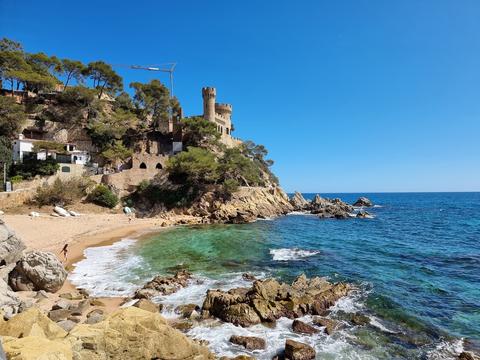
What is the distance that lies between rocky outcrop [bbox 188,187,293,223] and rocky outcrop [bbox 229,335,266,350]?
29.1 metres

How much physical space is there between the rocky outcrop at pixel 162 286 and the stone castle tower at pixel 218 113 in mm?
43607

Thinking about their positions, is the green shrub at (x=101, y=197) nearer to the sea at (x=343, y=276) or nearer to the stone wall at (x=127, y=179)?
the stone wall at (x=127, y=179)

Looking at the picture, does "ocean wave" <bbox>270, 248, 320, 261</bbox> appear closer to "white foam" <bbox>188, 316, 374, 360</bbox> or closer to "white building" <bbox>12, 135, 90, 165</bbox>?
"white foam" <bbox>188, 316, 374, 360</bbox>

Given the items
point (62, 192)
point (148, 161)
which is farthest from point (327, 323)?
point (148, 161)

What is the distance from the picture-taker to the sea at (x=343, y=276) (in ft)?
32.6

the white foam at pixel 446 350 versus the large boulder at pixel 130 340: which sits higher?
the large boulder at pixel 130 340

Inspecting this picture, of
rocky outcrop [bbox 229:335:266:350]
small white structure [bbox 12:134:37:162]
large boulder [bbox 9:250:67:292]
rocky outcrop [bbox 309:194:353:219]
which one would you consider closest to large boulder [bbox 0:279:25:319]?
large boulder [bbox 9:250:67:292]

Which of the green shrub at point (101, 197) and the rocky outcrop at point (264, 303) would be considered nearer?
the rocky outcrop at point (264, 303)

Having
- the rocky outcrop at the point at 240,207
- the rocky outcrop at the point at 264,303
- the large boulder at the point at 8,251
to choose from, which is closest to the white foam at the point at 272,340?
the rocky outcrop at the point at 264,303

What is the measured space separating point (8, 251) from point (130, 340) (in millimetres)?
11960

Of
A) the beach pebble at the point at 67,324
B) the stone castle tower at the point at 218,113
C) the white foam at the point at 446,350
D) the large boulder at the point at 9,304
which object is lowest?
the white foam at the point at 446,350

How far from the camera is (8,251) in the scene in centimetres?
1406

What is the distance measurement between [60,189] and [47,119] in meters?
19.9

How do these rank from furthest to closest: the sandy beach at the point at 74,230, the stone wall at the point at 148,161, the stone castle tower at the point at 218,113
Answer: the stone castle tower at the point at 218,113 → the stone wall at the point at 148,161 → the sandy beach at the point at 74,230
